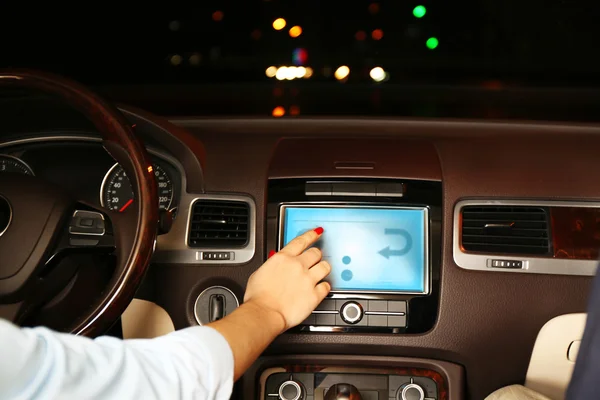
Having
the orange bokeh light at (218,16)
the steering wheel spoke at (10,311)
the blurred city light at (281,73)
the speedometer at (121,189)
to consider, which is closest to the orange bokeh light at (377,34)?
the blurred city light at (281,73)

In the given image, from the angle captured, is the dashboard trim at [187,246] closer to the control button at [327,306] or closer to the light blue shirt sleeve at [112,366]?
the control button at [327,306]

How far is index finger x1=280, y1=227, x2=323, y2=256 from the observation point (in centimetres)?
112

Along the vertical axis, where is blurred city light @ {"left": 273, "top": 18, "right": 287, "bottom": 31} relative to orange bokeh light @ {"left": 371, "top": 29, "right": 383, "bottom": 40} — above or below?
→ above

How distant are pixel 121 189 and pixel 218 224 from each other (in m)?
0.24

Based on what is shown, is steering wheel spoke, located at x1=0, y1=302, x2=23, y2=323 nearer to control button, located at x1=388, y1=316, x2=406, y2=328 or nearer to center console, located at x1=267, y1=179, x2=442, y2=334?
center console, located at x1=267, y1=179, x2=442, y2=334

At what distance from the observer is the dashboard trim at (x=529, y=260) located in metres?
1.23

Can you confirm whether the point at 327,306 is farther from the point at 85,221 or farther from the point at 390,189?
the point at 85,221

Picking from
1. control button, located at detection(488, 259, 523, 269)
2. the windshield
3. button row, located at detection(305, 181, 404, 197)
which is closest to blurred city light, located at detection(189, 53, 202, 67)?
the windshield

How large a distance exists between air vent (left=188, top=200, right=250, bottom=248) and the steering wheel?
22cm

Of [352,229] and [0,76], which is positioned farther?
[352,229]

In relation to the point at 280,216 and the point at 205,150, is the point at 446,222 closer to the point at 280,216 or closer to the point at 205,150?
the point at 280,216

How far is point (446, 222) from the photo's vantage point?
1.26 m

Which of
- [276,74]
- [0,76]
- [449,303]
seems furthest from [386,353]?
[0,76]

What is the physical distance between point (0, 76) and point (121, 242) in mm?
352
